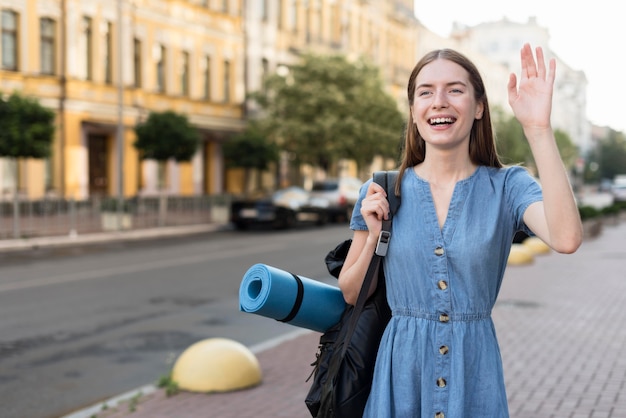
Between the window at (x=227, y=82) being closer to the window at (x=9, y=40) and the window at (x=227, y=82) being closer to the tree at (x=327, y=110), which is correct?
the tree at (x=327, y=110)

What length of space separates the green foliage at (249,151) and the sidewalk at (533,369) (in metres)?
20.3

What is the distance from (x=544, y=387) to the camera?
6.77 metres

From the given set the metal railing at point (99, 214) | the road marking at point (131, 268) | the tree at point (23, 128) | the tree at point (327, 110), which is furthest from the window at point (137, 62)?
the road marking at point (131, 268)

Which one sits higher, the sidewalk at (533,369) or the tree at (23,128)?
the tree at (23,128)

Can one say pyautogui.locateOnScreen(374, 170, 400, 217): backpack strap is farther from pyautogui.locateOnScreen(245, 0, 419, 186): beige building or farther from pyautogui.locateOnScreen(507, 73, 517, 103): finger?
pyautogui.locateOnScreen(245, 0, 419, 186): beige building

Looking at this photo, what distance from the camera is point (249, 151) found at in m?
32.6

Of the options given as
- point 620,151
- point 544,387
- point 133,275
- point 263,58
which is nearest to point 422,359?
point 544,387

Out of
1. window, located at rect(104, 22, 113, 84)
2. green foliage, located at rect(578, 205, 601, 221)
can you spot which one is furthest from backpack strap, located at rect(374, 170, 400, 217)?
window, located at rect(104, 22, 113, 84)

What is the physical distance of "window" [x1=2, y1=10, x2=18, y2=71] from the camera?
96.3ft

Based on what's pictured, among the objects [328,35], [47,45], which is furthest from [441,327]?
[328,35]

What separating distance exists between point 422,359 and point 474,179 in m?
0.56

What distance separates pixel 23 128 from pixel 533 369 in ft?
55.8

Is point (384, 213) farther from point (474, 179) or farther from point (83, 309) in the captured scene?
point (83, 309)

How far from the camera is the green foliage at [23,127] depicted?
70.1 feet
